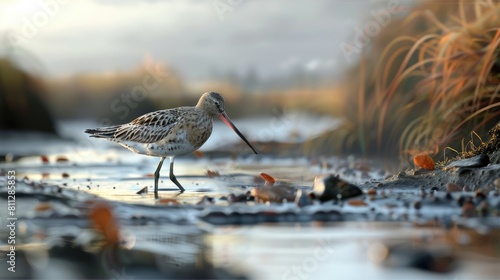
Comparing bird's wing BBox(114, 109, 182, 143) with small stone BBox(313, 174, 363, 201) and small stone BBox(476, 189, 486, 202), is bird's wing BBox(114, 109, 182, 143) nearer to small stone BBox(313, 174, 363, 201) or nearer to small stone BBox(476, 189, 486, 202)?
small stone BBox(313, 174, 363, 201)

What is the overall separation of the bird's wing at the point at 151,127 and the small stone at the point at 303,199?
2.49m

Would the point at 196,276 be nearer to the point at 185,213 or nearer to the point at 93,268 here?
the point at 93,268

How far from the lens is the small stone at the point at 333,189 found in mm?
6980

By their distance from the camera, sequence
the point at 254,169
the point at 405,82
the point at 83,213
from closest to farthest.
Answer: the point at 83,213, the point at 254,169, the point at 405,82

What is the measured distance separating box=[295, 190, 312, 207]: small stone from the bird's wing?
8.17 ft

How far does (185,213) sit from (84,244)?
4.19ft

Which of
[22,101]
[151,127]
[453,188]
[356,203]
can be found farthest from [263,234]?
[22,101]

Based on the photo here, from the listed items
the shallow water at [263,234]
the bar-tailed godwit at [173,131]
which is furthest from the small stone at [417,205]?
the bar-tailed godwit at [173,131]

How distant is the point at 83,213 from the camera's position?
633cm

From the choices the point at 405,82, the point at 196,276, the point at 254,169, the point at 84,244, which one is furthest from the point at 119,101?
the point at 196,276

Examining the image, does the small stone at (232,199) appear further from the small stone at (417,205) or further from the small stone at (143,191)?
the small stone at (417,205)

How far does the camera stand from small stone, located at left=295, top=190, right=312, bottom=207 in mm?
6777

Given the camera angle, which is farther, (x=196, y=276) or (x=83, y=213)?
(x=83, y=213)

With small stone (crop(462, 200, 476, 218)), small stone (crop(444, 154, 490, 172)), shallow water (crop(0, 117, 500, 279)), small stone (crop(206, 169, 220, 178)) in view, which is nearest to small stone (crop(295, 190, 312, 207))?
shallow water (crop(0, 117, 500, 279))
